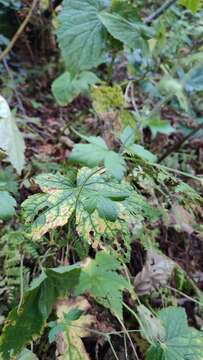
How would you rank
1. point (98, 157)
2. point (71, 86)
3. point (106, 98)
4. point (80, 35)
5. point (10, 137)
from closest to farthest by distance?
point (98, 157) → point (10, 137) → point (80, 35) → point (106, 98) → point (71, 86)

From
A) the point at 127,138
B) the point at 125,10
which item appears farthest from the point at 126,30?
the point at 127,138

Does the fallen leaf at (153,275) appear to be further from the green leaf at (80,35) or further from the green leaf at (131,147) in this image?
the green leaf at (80,35)

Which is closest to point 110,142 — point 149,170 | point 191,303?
point 149,170

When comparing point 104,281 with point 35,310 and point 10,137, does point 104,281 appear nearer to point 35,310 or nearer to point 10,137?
point 35,310

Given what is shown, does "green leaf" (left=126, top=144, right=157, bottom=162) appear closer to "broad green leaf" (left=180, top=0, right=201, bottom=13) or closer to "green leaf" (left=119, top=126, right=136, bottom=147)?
"green leaf" (left=119, top=126, right=136, bottom=147)

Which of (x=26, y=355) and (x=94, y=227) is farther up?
(x=94, y=227)

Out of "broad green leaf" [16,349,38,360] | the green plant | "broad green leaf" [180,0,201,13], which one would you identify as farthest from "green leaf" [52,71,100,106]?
"broad green leaf" [16,349,38,360]
